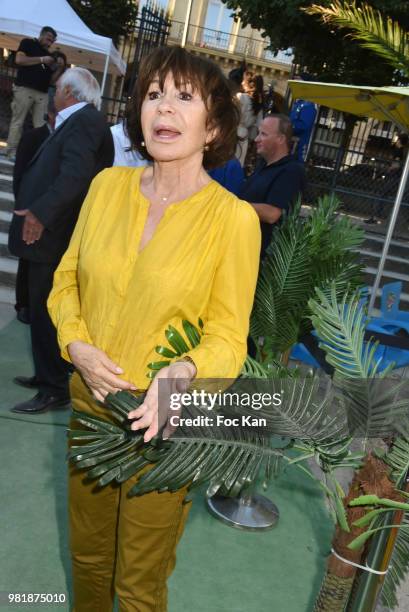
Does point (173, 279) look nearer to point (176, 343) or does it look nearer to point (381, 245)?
point (176, 343)

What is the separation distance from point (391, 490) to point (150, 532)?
0.61 meters

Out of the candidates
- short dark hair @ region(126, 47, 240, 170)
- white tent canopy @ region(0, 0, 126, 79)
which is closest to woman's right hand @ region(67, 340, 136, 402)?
short dark hair @ region(126, 47, 240, 170)

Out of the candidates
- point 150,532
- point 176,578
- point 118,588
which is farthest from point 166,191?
point 176,578

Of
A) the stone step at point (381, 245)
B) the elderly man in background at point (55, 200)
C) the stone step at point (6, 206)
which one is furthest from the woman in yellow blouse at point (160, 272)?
the stone step at point (381, 245)

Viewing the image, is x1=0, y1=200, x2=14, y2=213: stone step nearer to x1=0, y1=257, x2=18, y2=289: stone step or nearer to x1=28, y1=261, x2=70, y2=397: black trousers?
x1=0, y1=257, x2=18, y2=289: stone step

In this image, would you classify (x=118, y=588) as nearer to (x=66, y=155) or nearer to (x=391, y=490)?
(x=391, y=490)

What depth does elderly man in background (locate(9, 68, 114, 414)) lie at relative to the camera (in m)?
3.86

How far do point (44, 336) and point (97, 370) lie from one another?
7.93ft

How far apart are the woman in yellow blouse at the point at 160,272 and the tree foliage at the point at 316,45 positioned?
11.4 m

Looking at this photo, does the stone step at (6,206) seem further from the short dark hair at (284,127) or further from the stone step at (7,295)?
the short dark hair at (284,127)

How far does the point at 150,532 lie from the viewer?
1.70 metres

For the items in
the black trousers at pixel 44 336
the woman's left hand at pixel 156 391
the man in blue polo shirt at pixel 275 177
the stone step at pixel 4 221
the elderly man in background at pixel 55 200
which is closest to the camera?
the woman's left hand at pixel 156 391

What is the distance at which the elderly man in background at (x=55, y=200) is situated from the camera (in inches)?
152

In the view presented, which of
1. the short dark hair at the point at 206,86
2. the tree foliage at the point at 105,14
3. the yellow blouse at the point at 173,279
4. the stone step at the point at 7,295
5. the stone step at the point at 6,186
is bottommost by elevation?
the stone step at the point at 7,295
